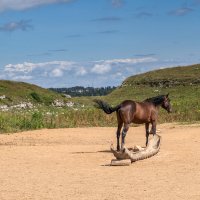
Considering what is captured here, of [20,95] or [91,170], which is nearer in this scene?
[91,170]

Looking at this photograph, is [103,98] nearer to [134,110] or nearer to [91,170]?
[134,110]

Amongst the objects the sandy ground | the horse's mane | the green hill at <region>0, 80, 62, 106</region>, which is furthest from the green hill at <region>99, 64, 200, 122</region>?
the horse's mane

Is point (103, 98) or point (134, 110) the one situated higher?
point (103, 98)

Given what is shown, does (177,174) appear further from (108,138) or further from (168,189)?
(108,138)

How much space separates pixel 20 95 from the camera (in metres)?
53.8

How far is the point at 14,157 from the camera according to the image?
19500 mm

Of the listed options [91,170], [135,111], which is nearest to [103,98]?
[135,111]

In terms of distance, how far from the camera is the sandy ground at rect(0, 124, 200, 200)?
12500 millimetres

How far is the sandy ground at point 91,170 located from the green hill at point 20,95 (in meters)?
25.5

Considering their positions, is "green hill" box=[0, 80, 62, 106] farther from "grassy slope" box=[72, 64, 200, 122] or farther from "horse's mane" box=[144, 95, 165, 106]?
"horse's mane" box=[144, 95, 165, 106]

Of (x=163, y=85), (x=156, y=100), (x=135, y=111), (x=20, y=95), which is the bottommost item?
(x=135, y=111)

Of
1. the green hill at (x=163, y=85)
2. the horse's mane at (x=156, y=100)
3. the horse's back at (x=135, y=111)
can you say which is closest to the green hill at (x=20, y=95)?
the green hill at (x=163, y=85)

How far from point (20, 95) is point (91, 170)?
3841 cm

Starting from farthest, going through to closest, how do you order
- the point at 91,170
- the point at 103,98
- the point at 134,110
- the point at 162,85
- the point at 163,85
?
1. the point at 162,85
2. the point at 163,85
3. the point at 103,98
4. the point at 134,110
5. the point at 91,170
